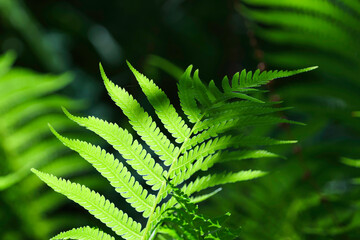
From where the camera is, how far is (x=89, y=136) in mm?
1662

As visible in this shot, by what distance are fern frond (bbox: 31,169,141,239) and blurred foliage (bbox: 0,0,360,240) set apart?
18.4 inches

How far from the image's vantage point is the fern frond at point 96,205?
48 centimetres

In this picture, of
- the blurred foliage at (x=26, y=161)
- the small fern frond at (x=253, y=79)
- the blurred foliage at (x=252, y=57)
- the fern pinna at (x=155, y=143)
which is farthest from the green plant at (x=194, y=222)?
the blurred foliage at (x=26, y=161)

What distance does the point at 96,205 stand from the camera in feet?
1.62

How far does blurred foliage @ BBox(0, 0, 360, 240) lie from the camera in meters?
1.05

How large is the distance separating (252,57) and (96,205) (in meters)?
2.11

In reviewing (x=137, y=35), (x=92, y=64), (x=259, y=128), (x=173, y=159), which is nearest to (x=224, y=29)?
(x=137, y=35)

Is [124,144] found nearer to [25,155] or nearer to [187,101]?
[187,101]

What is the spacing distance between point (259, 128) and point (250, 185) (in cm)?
15

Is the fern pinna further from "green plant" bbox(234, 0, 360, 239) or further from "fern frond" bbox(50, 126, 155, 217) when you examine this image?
"green plant" bbox(234, 0, 360, 239)

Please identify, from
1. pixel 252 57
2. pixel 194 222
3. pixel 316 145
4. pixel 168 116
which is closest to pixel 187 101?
pixel 168 116

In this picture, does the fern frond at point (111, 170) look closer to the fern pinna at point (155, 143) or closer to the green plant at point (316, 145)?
the fern pinna at point (155, 143)

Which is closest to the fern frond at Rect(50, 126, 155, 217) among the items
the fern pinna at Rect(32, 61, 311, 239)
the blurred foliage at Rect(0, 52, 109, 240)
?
the fern pinna at Rect(32, 61, 311, 239)

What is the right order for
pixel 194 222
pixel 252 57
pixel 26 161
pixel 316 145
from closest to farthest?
pixel 194 222
pixel 316 145
pixel 26 161
pixel 252 57
